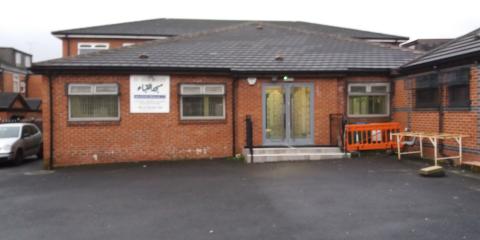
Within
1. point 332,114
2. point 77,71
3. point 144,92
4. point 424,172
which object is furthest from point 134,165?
point 424,172

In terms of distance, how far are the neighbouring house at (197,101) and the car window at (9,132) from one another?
353 cm

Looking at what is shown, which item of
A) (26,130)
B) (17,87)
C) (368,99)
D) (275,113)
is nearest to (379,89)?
(368,99)

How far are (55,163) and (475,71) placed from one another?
472 inches

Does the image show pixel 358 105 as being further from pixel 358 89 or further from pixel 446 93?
pixel 446 93

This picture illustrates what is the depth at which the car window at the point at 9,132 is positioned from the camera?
13.1 meters

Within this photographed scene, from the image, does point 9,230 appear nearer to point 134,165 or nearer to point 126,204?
point 126,204

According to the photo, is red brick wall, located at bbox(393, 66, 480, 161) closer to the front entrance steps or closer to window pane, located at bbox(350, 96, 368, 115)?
window pane, located at bbox(350, 96, 368, 115)

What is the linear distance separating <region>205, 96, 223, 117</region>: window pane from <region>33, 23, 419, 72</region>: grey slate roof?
1.02 metres

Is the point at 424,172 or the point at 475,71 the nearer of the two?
the point at 424,172

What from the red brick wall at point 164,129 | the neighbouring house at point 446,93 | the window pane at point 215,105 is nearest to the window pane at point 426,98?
the neighbouring house at point 446,93

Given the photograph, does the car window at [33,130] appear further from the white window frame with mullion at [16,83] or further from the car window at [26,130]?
the white window frame with mullion at [16,83]

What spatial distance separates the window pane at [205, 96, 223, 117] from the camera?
38.3ft

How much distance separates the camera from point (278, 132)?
11.9 metres

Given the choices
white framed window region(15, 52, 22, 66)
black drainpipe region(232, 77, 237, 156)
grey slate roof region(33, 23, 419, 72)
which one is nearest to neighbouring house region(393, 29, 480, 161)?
grey slate roof region(33, 23, 419, 72)
